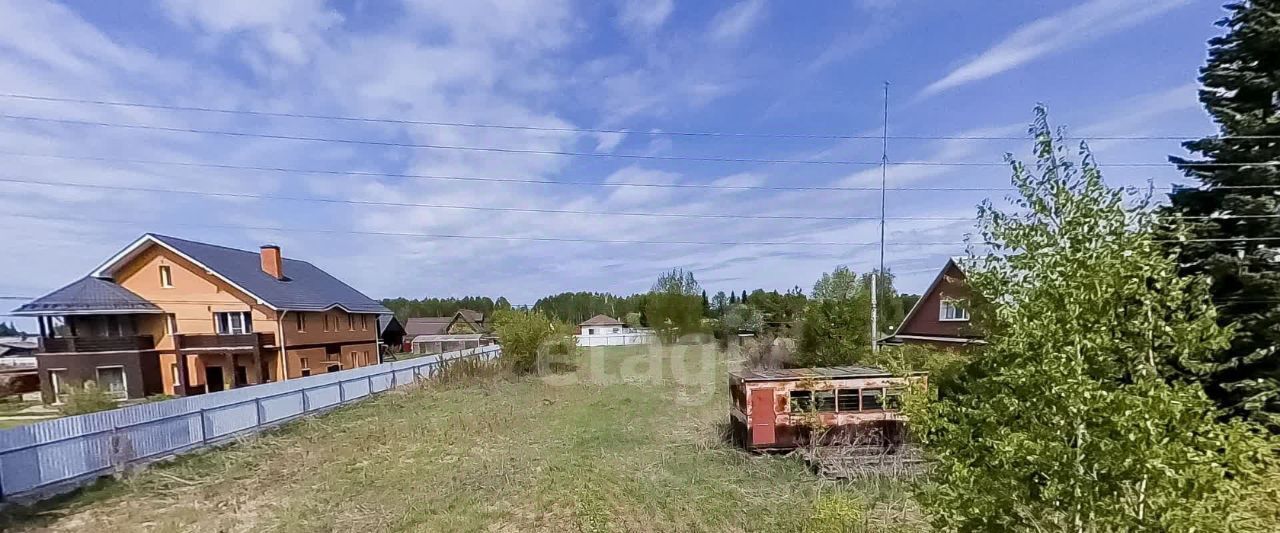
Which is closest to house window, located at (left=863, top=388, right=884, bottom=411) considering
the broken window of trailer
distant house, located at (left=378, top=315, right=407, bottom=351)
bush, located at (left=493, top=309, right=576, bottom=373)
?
the broken window of trailer

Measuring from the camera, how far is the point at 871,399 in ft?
29.2

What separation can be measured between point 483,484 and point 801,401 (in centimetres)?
553

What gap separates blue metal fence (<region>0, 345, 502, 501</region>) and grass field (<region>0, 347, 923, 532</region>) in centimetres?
45

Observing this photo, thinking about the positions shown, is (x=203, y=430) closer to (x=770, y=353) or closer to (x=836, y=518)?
(x=836, y=518)

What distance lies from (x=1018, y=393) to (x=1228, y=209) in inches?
260

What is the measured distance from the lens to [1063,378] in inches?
89.1

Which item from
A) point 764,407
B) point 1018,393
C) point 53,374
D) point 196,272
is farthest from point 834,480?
point 53,374

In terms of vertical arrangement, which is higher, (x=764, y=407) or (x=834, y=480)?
(x=764, y=407)

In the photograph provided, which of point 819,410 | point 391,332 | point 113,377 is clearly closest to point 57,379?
point 113,377

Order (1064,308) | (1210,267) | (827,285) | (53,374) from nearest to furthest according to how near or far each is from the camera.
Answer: (1064,308) < (1210,267) < (53,374) < (827,285)

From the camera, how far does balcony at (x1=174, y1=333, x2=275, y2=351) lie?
18797 millimetres

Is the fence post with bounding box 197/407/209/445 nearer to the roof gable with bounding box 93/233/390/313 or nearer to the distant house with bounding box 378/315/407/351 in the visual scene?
the roof gable with bounding box 93/233/390/313

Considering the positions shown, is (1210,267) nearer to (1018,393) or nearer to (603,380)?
(1018,393)

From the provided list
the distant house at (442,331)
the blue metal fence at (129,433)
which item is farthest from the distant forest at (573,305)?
the blue metal fence at (129,433)
